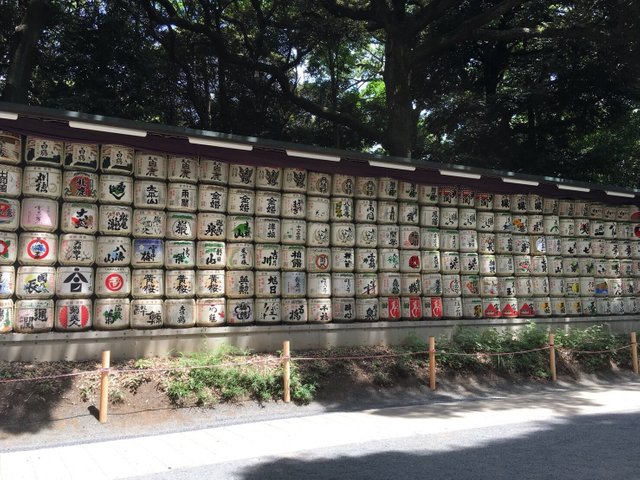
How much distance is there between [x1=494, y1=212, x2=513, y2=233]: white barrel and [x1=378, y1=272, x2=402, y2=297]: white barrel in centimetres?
288

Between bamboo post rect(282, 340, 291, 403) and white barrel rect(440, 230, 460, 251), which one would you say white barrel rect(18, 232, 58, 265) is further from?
white barrel rect(440, 230, 460, 251)

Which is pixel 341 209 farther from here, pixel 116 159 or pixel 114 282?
pixel 114 282

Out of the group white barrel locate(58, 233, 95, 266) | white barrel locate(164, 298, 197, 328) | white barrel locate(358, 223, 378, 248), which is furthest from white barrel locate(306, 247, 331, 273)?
white barrel locate(58, 233, 95, 266)

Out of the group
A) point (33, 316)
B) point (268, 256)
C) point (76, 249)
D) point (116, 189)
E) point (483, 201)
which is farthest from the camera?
point (483, 201)

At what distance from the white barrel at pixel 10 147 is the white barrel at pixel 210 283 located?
299cm

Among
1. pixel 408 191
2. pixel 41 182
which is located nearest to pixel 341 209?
pixel 408 191

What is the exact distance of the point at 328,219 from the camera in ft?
30.0

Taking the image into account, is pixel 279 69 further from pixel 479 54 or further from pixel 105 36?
pixel 479 54

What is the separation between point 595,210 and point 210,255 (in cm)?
943

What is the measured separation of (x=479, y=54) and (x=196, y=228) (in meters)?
14.8

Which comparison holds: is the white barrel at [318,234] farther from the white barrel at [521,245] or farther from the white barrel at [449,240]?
the white barrel at [521,245]

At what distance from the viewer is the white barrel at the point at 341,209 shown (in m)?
9.19

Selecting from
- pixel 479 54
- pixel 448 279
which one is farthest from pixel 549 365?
pixel 479 54

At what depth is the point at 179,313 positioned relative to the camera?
7.76m
